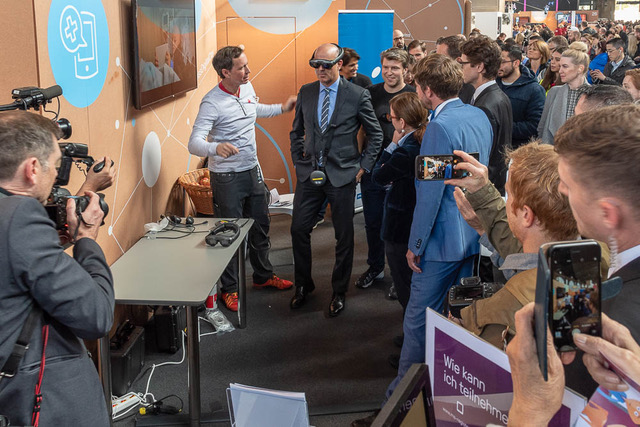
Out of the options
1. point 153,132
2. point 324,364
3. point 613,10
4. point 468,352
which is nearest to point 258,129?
point 153,132

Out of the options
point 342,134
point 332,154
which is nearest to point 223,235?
point 332,154

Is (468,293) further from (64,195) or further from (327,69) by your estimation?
(327,69)

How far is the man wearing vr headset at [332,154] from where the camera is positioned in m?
4.27

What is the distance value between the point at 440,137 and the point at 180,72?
2.53 m

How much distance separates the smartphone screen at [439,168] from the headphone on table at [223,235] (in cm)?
153

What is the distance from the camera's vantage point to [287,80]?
6.55 meters

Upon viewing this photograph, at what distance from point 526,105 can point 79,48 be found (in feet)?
11.9

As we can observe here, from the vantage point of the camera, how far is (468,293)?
196 cm

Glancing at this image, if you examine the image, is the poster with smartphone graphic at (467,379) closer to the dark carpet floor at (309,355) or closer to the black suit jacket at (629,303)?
the black suit jacket at (629,303)

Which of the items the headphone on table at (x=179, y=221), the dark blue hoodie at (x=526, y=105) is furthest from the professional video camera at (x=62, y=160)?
the dark blue hoodie at (x=526, y=105)

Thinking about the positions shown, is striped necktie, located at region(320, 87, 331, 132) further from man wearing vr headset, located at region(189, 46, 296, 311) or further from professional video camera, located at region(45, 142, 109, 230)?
professional video camera, located at region(45, 142, 109, 230)

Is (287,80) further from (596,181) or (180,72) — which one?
(596,181)

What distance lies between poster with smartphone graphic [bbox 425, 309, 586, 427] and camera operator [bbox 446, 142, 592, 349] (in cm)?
31

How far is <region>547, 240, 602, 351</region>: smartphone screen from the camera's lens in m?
0.87
